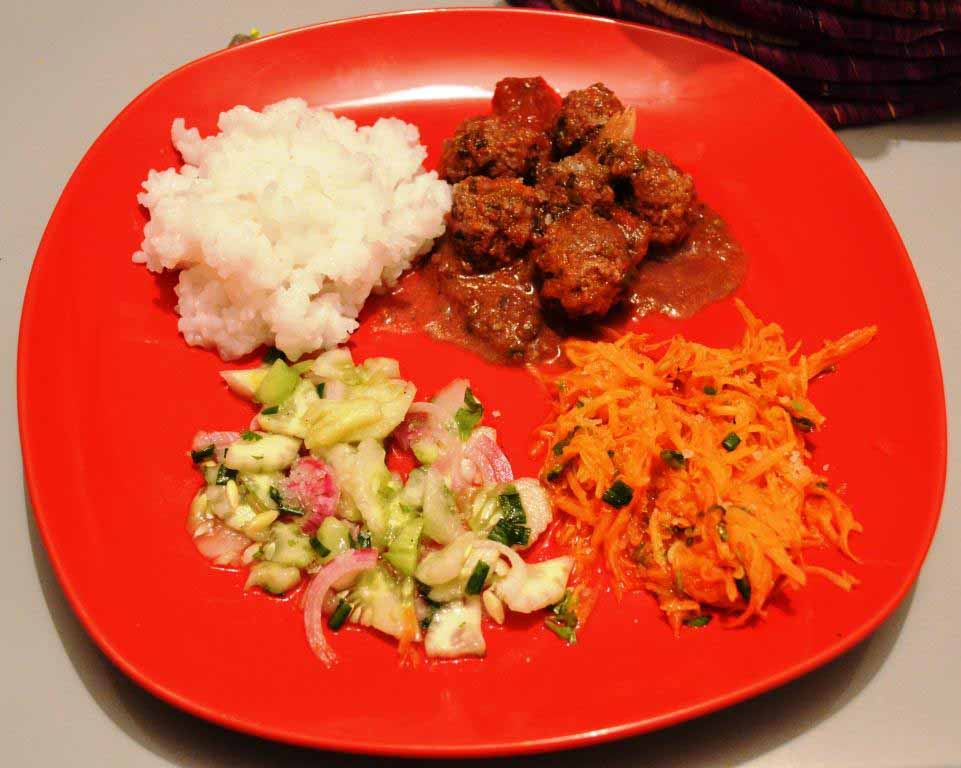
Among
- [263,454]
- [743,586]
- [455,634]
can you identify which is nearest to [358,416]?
[263,454]

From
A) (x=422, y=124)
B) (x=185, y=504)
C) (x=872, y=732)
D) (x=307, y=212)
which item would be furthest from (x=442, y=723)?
(x=422, y=124)

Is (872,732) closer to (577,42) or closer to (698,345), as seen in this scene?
(698,345)

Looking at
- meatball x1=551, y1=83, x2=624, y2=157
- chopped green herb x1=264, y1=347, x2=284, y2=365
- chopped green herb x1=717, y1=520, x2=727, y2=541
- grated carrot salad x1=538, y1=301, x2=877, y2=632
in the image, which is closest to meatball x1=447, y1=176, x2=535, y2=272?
meatball x1=551, y1=83, x2=624, y2=157

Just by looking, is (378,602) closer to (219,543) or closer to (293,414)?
(219,543)

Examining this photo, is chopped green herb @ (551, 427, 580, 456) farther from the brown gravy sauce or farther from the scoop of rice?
the scoop of rice

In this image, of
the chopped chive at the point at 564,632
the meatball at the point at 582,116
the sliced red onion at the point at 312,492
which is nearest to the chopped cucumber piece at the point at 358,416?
the sliced red onion at the point at 312,492

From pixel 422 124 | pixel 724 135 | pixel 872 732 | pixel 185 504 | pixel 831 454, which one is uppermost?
pixel 422 124
